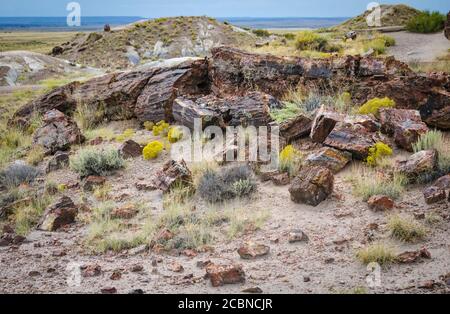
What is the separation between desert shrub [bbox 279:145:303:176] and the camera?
8.45m

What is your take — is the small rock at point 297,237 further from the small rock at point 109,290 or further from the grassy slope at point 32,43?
the grassy slope at point 32,43

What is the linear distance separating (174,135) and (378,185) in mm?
4848

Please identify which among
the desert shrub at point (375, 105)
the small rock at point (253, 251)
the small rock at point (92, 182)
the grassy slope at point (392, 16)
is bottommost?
the small rock at point (253, 251)

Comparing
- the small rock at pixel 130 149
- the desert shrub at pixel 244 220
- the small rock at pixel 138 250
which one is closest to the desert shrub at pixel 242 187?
the desert shrub at pixel 244 220

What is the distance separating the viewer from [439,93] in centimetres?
966

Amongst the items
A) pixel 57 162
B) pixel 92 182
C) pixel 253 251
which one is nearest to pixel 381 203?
pixel 253 251

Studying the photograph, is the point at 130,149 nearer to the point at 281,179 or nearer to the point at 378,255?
the point at 281,179

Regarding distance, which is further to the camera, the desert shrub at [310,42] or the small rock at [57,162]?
the desert shrub at [310,42]

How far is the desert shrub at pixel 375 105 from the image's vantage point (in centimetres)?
990

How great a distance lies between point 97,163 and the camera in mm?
9617

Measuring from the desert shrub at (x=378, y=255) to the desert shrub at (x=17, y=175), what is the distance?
6.69 m

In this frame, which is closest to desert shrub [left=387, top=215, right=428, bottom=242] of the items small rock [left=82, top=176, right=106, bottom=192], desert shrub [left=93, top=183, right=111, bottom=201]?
desert shrub [left=93, top=183, right=111, bottom=201]

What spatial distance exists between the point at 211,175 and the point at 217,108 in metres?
2.91

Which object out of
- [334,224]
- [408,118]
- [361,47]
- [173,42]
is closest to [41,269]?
[334,224]
